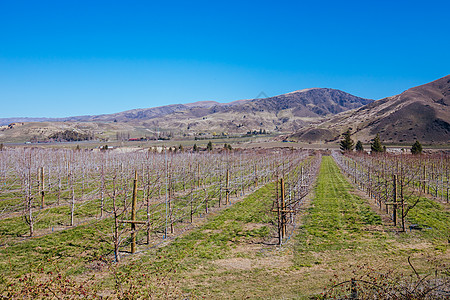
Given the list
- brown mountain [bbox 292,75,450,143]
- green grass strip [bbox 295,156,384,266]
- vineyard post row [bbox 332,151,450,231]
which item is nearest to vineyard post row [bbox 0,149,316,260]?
green grass strip [bbox 295,156,384,266]

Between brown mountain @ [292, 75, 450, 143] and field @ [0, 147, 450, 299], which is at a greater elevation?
brown mountain @ [292, 75, 450, 143]

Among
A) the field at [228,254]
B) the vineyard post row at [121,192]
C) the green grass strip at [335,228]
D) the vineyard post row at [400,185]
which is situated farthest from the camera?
the vineyard post row at [400,185]

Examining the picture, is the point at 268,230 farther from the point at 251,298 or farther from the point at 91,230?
the point at 91,230

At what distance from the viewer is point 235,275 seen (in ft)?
29.2

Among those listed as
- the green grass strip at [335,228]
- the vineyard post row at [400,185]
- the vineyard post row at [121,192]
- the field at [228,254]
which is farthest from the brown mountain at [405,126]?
the field at [228,254]

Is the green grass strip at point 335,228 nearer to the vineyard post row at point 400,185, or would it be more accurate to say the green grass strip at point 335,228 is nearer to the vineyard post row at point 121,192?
the vineyard post row at point 400,185

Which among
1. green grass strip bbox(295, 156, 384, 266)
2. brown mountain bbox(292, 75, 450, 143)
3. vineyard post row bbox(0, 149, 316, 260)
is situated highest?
brown mountain bbox(292, 75, 450, 143)

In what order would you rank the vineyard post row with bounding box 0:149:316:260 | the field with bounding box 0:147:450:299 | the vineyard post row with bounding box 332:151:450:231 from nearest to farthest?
the field with bounding box 0:147:450:299 < the vineyard post row with bounding box 0:149:316:260 < the vineyard post row with bounding box 332:151:450:231

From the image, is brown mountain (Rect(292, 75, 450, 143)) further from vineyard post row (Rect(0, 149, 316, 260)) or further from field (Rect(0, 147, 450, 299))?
field (Rect(0, 147, 450, 299))

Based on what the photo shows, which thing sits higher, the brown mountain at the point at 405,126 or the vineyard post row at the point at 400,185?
the brown mountain at the point at 405,126

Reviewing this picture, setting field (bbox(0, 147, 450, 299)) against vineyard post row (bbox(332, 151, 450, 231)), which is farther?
vineyard post row (bbox(332, 151, 450, 231))

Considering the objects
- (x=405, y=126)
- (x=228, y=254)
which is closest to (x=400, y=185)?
(x=228, y=254)

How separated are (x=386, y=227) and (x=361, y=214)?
262 centimetres

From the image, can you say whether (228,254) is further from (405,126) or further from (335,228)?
(405,126)
